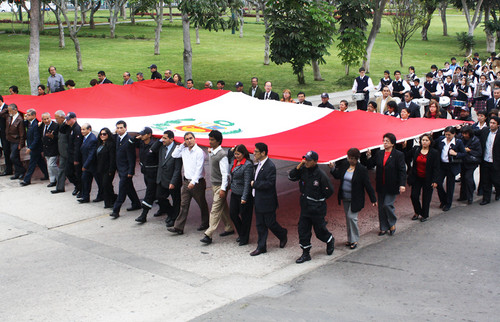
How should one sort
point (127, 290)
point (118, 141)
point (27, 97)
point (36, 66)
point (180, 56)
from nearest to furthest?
point (127, 290) < point (118, 141) < point (27, 97) < point (36, 66) < point (180, 56)

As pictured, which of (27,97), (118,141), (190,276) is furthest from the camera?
(27,97)

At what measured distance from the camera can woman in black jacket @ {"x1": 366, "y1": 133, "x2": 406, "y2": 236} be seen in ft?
30.6

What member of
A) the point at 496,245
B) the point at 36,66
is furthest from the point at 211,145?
the point at 36,66

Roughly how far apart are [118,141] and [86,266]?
301cm

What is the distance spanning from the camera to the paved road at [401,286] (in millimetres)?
6738

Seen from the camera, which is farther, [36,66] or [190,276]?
[36,66]

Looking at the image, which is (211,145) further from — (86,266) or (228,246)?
(86,266)

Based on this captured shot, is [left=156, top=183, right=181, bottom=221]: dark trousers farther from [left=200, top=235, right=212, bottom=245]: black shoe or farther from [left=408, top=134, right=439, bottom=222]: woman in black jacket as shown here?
[left=408, top=134, right=439, bottom=222]: woman in black jacket

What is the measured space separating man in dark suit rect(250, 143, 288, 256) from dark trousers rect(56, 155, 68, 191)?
5199mm

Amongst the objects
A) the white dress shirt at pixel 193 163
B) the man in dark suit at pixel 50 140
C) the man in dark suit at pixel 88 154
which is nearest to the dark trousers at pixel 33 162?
the man in dark suit at pixel 50 140

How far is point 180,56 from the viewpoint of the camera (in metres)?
35.8

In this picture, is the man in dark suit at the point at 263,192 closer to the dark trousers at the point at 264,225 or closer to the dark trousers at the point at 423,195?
the dark trousers at the point at 264,225

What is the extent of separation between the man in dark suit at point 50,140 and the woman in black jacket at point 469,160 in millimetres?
8140

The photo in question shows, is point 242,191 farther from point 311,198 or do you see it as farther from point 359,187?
point 359,187
